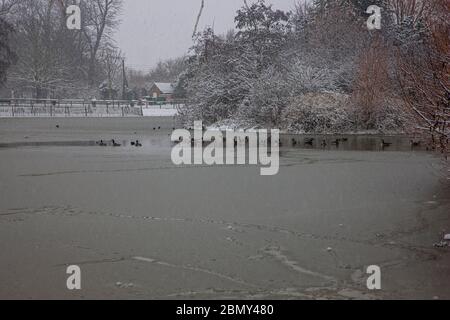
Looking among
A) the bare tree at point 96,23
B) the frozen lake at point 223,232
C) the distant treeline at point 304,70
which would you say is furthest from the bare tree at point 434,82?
the bare tree at point 96,23

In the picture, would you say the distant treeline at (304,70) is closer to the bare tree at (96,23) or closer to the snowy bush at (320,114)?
the snowy bush at (320,114)

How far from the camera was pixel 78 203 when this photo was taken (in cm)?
1216

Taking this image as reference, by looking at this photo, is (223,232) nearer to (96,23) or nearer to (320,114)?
(320,114)

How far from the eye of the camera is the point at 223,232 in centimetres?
958

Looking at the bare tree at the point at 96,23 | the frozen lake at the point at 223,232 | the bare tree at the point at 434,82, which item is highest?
the bare tree at the point at 96,23

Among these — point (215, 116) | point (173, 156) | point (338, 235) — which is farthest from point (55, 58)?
point (338, 235)

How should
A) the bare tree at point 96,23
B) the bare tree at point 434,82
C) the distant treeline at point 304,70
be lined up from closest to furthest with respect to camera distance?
1. the bare tree at point 434,82
2. the distant treeline at point 304,70
3. the bare tree at point 96,23

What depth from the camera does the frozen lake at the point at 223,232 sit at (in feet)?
22.5

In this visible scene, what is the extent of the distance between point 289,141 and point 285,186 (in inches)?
628

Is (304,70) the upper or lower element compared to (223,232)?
upper

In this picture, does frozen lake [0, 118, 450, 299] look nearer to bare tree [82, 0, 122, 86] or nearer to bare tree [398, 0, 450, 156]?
bare tree [398, 0, 450, 156]

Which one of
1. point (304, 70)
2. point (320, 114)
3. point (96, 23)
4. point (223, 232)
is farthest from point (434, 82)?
point (96, 23)

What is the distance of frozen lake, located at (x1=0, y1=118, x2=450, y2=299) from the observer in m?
6.87

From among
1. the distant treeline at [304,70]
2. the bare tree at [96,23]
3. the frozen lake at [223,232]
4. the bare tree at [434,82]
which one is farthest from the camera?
the bare tree at [96,23]
